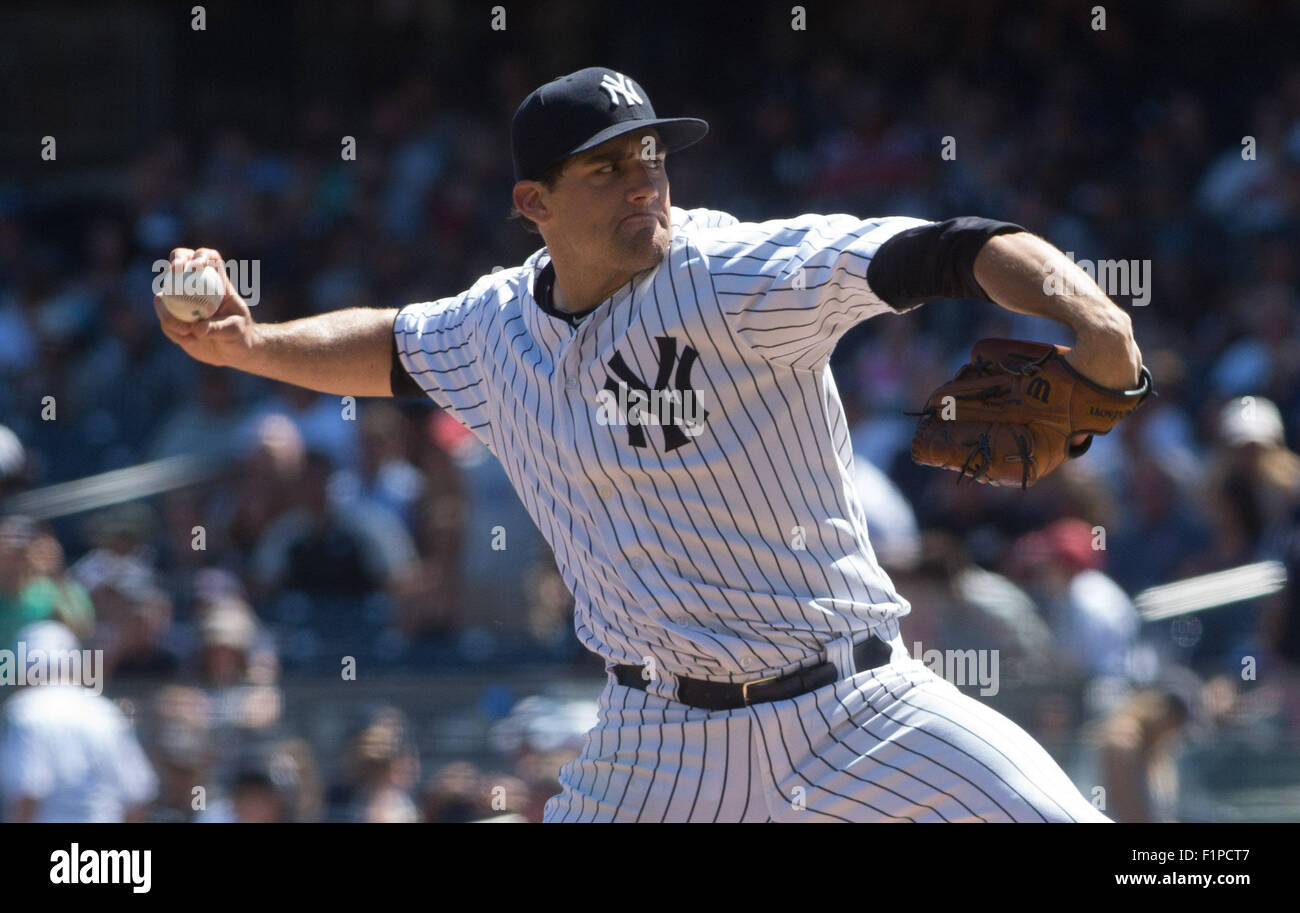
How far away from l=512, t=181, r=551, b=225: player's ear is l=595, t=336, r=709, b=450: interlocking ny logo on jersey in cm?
31

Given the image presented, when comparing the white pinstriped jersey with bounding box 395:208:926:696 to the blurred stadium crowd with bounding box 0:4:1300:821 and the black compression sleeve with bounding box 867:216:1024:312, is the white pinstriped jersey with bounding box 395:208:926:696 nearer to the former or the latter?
the black compression sleeve with bounding box 867:216:1024:312

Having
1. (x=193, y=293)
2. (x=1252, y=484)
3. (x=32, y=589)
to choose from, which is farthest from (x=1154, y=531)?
(x=32, y=589)

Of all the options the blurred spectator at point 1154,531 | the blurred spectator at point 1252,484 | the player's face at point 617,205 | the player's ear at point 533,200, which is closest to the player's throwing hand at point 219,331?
the player's ear at point 533,200

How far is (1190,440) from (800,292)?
11.4 ft

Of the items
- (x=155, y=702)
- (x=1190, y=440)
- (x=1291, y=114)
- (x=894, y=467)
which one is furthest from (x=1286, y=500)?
(x=155, y=702)

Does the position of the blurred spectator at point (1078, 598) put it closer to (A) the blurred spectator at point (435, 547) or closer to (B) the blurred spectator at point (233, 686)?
(A) the blurred spectator at point (435, 547)

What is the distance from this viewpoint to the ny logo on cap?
8.62 feet

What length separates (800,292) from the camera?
2.39 m

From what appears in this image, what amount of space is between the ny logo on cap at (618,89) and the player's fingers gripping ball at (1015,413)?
2.23ft

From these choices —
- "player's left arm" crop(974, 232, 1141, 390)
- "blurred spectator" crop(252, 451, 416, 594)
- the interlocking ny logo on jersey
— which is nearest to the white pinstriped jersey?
the interlocking ny logo on jersey
